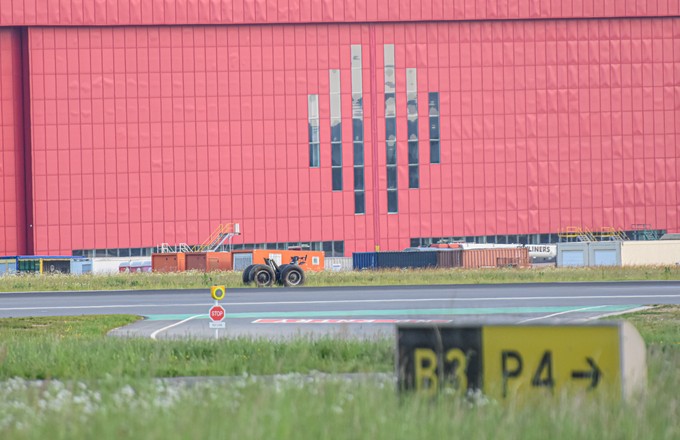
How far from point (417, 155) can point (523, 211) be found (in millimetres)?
11241

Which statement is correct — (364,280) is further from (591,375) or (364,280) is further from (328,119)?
(591,375)

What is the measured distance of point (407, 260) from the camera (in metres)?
83.4

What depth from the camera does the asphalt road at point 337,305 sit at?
1080 inches

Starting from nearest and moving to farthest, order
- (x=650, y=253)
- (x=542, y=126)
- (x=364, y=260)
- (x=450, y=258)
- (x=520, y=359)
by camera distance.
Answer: (x=520, y=359) < (x=450, y=258) < (x=650, y=253) < (x=364, y=260) < (x=542, y=126)

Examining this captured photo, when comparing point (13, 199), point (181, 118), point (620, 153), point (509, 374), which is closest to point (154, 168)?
point (181, 118)

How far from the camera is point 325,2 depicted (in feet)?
306

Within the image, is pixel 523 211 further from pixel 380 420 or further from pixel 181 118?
pixel 380 420

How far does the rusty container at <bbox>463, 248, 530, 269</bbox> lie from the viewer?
268 ft

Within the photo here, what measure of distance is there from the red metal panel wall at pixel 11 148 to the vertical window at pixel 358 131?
99.6 ft

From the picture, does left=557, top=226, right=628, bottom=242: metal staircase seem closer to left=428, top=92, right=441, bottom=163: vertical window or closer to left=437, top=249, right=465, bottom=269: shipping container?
left=428, top=92, right=441, bottom=163: vertical window

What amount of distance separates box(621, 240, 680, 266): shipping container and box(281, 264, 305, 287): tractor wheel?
40676 millimetres

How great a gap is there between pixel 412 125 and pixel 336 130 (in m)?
6.97

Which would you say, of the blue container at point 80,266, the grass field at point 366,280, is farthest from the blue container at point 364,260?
the grass field at point 366,280

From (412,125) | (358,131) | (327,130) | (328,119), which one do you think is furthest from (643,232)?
(328,119)
